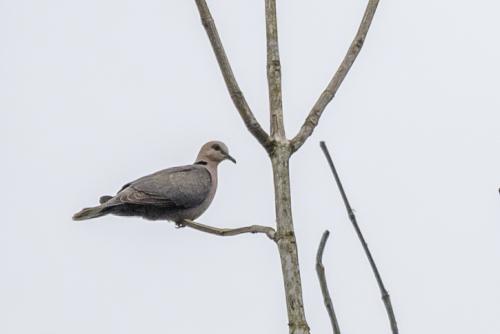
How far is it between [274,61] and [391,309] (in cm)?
160

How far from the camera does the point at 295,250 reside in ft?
10.4

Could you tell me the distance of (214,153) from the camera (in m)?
10.0

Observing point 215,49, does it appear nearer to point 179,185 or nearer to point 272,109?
point 272,109

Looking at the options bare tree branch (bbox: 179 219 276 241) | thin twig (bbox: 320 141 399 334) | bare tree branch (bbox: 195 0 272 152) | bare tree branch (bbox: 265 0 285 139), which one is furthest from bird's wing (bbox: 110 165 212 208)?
thin twig (bbox: 320 141 399 334)

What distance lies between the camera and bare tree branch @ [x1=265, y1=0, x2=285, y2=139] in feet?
11.8

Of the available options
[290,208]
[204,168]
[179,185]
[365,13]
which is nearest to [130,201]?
[179,185]

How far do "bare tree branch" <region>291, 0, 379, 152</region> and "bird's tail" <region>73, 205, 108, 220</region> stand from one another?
4.04 m

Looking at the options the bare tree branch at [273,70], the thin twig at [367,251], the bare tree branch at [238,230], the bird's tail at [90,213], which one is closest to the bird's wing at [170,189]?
the bird's tail at [90,213]

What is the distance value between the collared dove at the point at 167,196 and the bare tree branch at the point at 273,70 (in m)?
4.21

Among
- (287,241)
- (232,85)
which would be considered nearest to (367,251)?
(287,241)

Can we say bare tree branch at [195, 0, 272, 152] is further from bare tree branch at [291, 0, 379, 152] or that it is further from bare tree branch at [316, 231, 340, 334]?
bare tree branch at [316, 231, 340, 334]

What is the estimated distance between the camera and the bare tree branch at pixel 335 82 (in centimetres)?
364

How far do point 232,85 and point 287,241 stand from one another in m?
0.77

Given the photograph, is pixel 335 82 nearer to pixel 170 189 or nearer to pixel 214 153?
pixel 170 189
